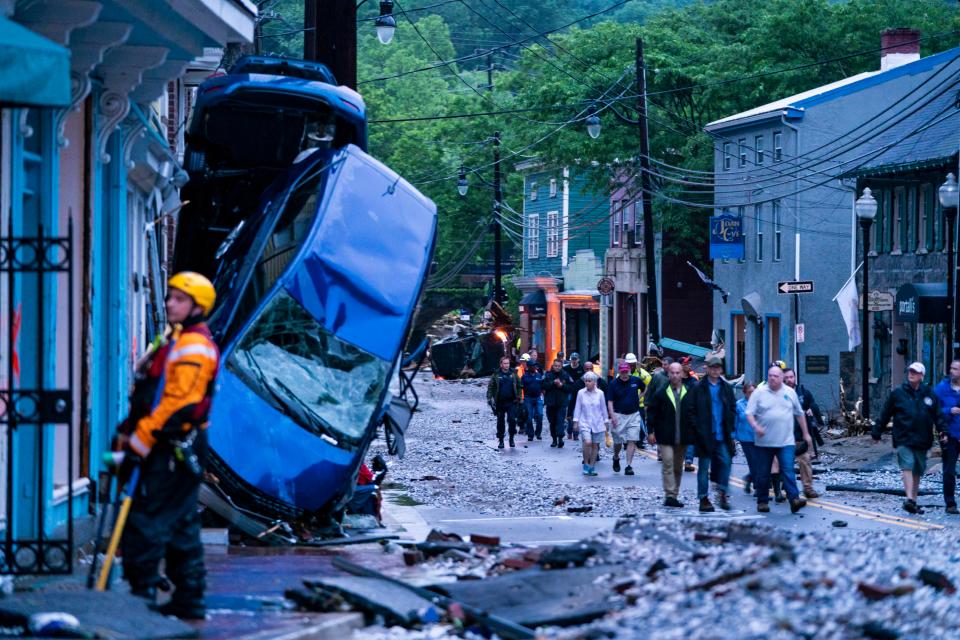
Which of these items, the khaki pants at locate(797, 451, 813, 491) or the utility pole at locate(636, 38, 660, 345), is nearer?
the khaki pants at locate(797, 451, 813, 491)

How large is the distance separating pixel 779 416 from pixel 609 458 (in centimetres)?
1071

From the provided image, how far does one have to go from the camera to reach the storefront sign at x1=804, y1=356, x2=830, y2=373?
43.6 m

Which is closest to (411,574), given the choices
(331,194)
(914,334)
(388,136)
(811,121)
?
(331,194)

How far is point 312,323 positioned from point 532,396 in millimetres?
21317

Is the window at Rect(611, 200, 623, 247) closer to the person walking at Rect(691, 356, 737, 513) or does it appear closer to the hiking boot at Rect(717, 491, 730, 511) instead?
the person walking at Rect(691, 356, 737, 513)

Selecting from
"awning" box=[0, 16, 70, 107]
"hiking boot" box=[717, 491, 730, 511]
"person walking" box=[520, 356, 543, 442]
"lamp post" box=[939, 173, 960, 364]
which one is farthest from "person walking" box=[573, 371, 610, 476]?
"awning" box=[0, 16, 70, 107]

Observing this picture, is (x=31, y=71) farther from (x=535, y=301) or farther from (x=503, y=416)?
(x=535, y=301)

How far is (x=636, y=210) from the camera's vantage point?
61219mm

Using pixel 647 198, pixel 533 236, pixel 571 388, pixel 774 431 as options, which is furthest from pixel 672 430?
pixel 533 236

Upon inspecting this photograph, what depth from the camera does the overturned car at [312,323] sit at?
14906 mm

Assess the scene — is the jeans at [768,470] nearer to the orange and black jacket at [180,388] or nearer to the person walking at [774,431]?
the person walking at [774,431]

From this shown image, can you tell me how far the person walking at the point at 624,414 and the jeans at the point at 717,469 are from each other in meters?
5.21

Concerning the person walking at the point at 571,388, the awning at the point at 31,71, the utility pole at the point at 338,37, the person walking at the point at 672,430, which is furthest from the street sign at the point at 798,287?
the awning at the point at 31,71

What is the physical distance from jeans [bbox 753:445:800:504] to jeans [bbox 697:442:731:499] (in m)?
0.42
